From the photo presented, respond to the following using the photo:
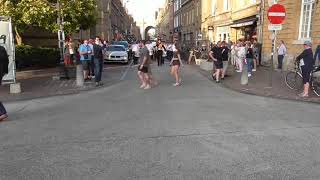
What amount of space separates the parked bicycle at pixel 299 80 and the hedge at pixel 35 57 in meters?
14.7

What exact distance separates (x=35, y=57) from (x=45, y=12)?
274 centimetres

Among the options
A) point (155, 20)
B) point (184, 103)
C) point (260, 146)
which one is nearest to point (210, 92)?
point (184, 103)

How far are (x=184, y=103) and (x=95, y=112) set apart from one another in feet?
8.35

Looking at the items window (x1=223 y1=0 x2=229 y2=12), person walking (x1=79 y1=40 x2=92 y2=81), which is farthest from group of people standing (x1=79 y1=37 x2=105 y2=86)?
window (x1=223 y1=0 x2=229 y2=12)

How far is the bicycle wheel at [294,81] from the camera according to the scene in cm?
1357

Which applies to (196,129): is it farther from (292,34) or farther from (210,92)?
(292,34)

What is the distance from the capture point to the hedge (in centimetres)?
2270

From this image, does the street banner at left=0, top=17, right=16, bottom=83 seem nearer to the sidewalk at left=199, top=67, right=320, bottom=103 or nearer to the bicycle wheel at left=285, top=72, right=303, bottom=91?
the sidewalk at left=199, top=67, right=320, bottom=103

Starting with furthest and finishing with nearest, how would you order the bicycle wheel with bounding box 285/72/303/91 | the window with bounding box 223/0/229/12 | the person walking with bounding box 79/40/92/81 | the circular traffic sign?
the window with bounding box 223/0/229/12 < the person walking with bounding box 79/40/92/81 < the circular traffic sign < the bicycle wheel with bounding box 285/72/303/91

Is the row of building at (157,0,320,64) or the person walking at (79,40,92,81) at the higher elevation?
the row of building at (157,0,320,64)

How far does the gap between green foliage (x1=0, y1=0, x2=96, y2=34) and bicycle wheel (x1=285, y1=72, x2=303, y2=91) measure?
13244mm

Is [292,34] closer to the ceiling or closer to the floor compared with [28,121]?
closer to the ceiling

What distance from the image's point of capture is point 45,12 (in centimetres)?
2309

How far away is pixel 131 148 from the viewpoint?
6.65 metres
